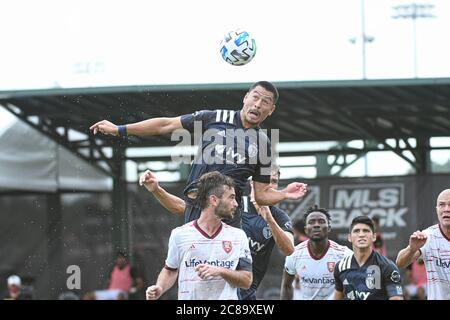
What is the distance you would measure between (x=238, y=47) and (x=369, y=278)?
301 centimetres

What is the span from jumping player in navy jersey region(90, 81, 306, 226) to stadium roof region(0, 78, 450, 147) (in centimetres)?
968

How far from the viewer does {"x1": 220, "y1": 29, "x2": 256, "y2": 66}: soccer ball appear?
1364cm

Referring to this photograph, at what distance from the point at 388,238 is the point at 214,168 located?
10402 millimetres

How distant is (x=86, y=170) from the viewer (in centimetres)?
2403

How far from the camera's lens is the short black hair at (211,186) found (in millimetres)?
11445

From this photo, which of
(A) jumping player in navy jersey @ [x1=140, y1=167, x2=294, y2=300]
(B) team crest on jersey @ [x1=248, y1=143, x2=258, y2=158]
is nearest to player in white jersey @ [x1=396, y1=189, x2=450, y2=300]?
(A) jumping player in navy jersey @ [x1=140, y1=167, x2=294, y2=300]

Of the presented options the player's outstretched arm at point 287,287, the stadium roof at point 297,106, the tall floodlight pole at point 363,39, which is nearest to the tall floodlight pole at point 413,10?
the tall floodlight pole at point 363,39

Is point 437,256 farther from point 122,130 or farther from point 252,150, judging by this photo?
point 122,130

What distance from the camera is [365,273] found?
13.4m

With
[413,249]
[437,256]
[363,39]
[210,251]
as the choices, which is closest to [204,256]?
[210,251]

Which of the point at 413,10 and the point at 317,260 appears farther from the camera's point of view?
the point at 413,10

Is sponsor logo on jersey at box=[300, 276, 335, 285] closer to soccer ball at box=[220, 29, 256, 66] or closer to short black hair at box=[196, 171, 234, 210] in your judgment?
soccer ball at box=[220, 29, 256, 66]
